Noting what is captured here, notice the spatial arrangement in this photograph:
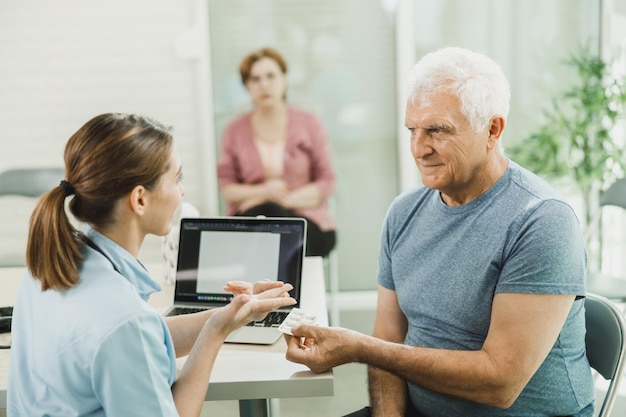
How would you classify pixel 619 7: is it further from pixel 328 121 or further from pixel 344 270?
pixel 344 270

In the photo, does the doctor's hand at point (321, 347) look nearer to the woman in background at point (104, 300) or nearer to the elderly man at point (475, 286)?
the elderly man at point (475, 286)

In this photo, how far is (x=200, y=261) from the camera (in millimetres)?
1710

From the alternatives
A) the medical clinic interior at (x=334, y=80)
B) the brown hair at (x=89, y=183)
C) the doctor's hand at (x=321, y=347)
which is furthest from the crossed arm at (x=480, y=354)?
the medical clinic interior at (x=334, y=80)

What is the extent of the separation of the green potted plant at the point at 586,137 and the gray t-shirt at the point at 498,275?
2.04 meters

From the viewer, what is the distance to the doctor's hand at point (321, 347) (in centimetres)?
130

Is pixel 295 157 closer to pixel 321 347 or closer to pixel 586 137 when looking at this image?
pixel 586 137

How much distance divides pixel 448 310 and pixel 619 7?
291cm

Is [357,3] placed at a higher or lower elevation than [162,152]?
higher

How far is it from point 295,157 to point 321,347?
2119mm

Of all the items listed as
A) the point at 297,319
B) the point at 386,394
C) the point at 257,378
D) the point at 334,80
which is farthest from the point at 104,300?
the point at 334,80

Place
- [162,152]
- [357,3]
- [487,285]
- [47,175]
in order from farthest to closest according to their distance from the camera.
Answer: [357,3] < [47,175] < [487,285] < [162,152]

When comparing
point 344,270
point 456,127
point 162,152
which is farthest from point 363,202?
point 162,152

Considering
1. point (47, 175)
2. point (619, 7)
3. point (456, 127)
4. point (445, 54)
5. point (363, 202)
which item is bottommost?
point (363, 202)

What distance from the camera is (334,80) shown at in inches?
141
